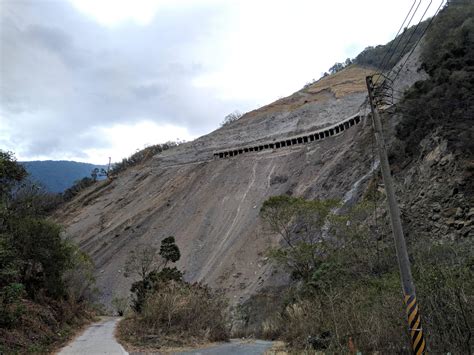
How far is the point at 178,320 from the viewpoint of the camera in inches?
537

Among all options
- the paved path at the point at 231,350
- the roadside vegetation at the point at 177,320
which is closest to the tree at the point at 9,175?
the roadside vegetation at the point at 177,320

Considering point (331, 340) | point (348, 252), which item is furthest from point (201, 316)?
point (348, 252)

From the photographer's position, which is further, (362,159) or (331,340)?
(362,159)

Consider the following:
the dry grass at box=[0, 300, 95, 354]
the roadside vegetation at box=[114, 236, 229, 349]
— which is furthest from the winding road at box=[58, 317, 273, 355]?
the roadside vegetation at box=[114, 236, 229, 349]

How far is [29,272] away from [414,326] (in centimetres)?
1451

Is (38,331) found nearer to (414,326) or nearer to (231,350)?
(231,350)

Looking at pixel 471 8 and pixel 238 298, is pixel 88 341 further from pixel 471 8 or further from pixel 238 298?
pixel 471 8

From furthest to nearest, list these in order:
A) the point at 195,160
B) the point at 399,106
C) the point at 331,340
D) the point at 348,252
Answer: the point at 195,160 < the point at 399,106 < the point at 348,252 < the point at 331,340

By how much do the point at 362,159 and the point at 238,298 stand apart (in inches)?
618

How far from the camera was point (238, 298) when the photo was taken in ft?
85.7

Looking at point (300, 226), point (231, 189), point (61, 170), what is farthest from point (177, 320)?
point (61, 170)

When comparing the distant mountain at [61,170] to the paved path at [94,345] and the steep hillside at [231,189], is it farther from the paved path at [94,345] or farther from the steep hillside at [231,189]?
the paved path at [94,345]

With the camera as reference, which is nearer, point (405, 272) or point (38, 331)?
point (405, 272)

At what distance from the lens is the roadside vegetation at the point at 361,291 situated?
23.7 ft
